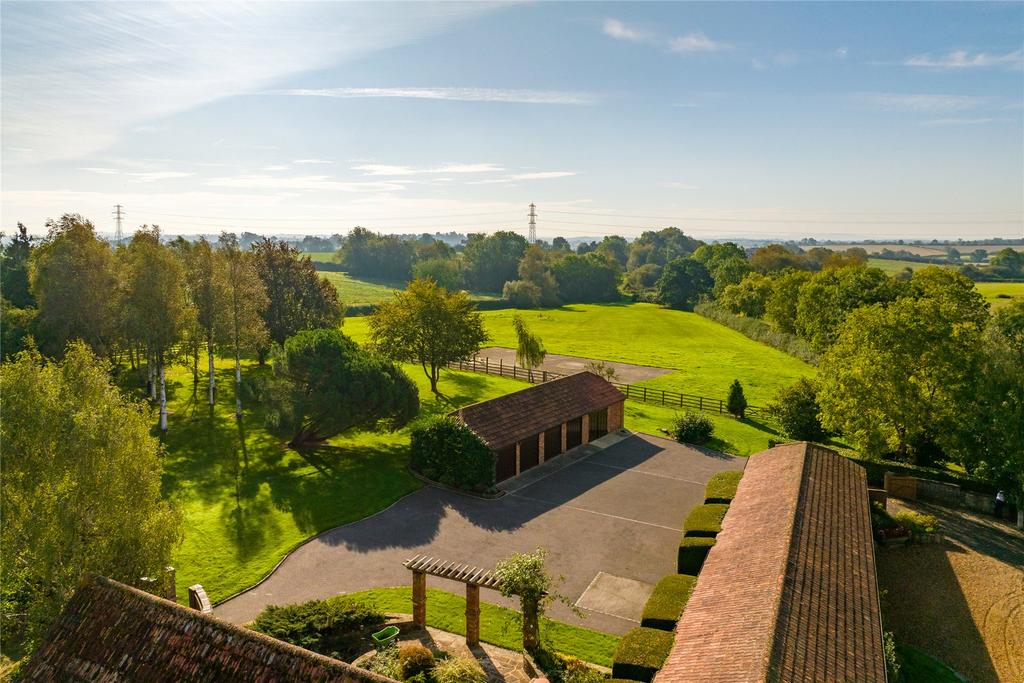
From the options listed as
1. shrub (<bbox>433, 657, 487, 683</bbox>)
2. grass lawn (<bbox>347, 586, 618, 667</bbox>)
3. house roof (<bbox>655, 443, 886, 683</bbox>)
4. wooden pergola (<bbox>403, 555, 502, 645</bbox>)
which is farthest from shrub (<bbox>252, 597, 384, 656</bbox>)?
house roof (<bbox>655, 443, 886, 683</bbox>)

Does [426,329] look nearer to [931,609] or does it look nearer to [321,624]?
[321,624]

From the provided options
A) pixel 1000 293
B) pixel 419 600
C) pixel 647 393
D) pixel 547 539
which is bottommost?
pixel 547 539

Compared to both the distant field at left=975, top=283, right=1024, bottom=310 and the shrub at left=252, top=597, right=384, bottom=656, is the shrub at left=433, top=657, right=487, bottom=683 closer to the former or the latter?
the shrub at left=252, top=597, right=384, bottom=656

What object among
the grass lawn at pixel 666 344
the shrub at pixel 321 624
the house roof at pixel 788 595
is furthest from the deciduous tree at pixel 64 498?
the grass lawn at pixel 666 344

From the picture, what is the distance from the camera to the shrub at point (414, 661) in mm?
14930

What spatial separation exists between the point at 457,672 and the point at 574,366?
4704 cm

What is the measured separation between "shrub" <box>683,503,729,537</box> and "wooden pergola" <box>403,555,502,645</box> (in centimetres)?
761

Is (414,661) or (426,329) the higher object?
(426,329)

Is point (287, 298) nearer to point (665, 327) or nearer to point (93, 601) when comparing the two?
point (93, 601)

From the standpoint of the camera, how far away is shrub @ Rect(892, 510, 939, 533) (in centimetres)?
2444

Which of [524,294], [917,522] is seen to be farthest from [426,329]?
[524,294]

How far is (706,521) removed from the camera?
71.3 feet

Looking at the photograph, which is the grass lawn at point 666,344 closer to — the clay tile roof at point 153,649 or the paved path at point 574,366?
the paved path at point 574,366

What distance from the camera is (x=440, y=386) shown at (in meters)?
50.3
